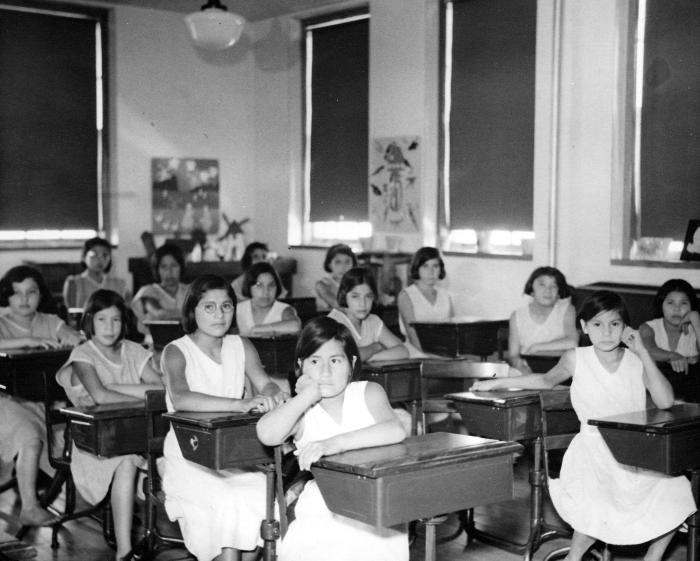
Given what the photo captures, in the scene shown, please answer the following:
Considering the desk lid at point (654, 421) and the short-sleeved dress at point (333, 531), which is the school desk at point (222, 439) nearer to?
the short-sleeved dress at point (333, 531)

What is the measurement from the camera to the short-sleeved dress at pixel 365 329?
507 cm

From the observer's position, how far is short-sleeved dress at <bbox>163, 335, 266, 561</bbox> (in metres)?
3.29

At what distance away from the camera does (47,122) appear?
8.69 m

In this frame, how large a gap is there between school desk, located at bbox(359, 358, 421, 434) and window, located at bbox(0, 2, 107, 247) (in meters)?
5.07

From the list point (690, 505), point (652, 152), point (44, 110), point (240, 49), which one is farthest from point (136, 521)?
point (240, 49)

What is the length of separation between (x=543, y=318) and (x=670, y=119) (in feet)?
5.68

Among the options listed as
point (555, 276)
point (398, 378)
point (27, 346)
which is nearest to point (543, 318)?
point (555, 276)

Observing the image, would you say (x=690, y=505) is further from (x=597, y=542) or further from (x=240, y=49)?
(x=240, y=49)

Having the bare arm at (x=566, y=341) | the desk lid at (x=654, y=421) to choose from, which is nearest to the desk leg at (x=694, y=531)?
the desk lid at (x=654, y=421)

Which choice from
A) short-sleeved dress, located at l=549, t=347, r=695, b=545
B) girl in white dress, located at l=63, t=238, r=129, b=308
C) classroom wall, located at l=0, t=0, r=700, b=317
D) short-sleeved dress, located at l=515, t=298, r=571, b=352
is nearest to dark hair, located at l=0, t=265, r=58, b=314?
girl in white dress, located at l=63, t=238, r=129, b=308

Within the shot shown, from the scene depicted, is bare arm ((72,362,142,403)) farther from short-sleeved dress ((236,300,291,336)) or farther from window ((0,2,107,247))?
window ((0,2,107,247))

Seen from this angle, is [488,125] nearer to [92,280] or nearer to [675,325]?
[675,325]

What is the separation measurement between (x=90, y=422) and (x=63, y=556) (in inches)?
31.3

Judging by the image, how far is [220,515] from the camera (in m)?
3.29
